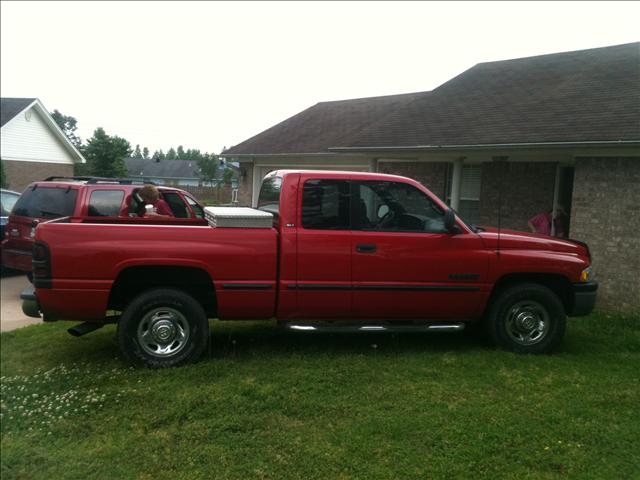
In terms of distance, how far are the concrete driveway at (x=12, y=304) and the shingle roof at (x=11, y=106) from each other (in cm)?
1852

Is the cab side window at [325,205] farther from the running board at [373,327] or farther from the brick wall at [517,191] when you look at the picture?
the brick wall at [517,191]

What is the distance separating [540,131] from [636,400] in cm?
533

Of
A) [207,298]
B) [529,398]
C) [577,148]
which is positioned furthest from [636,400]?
[577,148]

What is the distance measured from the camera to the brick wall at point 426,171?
43.2 feet

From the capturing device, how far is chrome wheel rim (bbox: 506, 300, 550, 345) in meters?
5.92

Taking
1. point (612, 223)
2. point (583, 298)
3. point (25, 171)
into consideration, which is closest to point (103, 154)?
point (25, 171)

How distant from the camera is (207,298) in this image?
5.68 metres

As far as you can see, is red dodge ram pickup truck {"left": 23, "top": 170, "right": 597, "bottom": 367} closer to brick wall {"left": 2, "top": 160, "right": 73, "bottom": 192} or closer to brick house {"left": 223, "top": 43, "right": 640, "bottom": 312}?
brick house {"left": 223, "top": 43, "right": 640, "bottom": 312}

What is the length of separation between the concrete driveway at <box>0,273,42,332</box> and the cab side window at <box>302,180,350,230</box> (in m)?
4.68

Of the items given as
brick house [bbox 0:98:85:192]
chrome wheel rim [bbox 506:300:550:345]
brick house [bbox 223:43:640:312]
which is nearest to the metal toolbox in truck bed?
chrome wheel rim [bbox 506:300:550:345]

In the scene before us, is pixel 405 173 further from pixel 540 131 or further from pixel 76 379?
pixel 76 379

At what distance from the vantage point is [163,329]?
5344 millimetres

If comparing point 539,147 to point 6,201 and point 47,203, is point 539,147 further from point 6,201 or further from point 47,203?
point 6,201

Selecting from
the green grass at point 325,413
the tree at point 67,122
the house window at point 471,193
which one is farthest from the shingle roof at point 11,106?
the green grass at point 325,413
